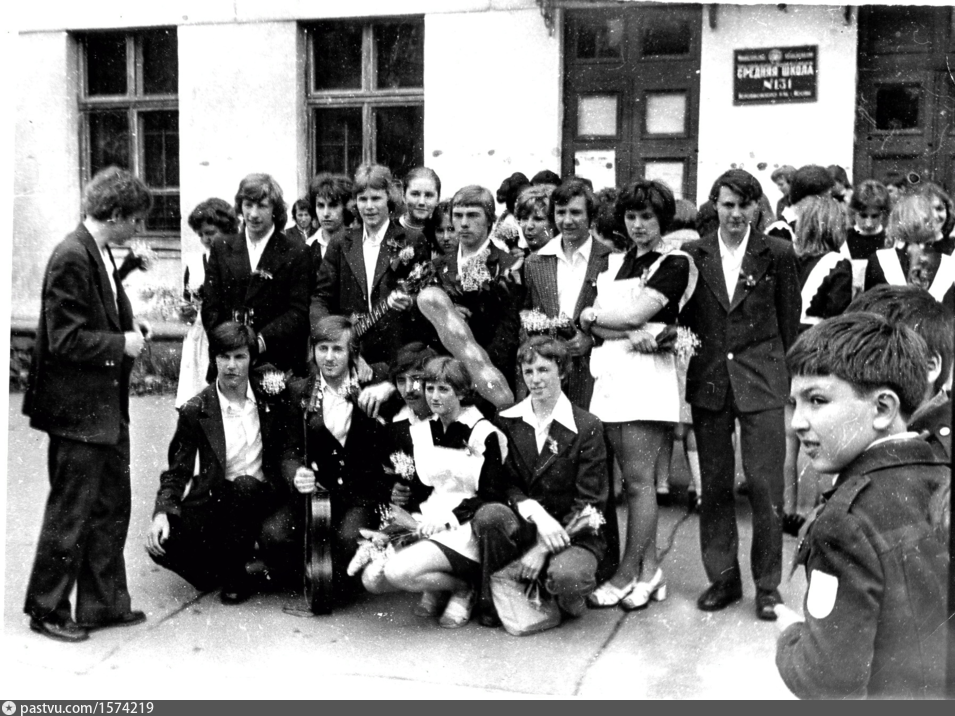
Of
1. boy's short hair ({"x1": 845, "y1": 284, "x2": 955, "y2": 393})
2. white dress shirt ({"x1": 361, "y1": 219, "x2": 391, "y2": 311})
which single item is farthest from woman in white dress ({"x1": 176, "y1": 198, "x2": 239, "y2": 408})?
boy's short hair ({"x1": 845, "y1": 284, "x2": 955, "y2": 393})

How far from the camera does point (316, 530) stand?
140 inches

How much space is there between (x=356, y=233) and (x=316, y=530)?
45.5 inches

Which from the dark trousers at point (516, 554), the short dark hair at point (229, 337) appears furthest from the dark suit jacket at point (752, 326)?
the short dark hair at point (229, 337)

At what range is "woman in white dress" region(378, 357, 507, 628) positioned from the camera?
3383 mm

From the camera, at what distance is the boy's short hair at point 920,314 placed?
7.61ft

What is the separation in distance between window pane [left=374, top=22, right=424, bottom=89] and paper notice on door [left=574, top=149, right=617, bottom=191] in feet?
2.48

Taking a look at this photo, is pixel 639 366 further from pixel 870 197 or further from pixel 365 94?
pixel 365 94

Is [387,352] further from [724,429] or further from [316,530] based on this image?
[724,429]

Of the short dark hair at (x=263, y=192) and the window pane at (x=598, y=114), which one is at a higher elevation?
the window pane at (x=598, y=114)

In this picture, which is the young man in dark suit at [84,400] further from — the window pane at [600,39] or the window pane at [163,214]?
the window pane at [600,39]

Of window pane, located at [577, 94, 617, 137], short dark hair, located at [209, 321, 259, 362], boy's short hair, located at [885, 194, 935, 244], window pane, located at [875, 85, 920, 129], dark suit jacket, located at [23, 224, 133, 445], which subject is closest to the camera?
dark suit jacket, located at [23, 224, 133, 445]

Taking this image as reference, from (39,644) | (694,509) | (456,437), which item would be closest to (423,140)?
(456,437)

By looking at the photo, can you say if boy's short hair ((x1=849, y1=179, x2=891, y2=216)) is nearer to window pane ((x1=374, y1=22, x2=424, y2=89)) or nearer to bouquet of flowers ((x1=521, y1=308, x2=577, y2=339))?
bouquet of flowers ((x1=521, y1=308, x2=577, y2=339))

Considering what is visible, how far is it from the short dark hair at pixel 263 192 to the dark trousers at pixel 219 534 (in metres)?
1.07
